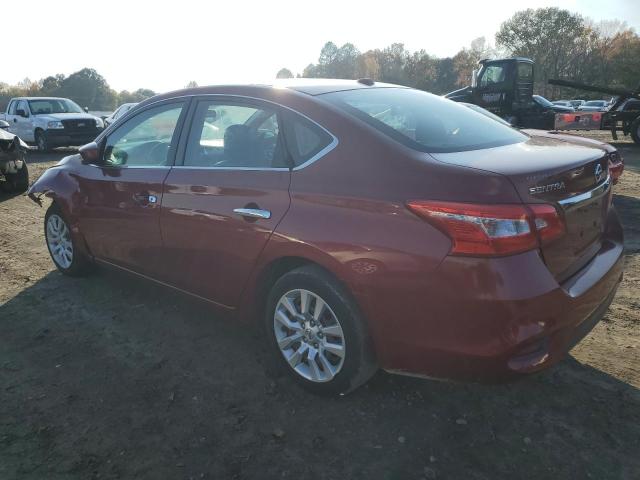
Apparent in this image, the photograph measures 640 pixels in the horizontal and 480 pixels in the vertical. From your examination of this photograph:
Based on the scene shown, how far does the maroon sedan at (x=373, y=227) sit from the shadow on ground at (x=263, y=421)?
30 centimetres

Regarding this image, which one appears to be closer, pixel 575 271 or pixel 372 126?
pixel 575 271

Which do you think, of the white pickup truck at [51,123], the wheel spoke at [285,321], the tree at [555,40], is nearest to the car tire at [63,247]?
the wheel spoke at [285,321]

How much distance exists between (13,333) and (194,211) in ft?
5.86

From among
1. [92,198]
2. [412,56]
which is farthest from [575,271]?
[412,56]

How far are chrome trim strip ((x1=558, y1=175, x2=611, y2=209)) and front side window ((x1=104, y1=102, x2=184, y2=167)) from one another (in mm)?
2518

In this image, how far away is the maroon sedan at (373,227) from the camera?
2.23 meters

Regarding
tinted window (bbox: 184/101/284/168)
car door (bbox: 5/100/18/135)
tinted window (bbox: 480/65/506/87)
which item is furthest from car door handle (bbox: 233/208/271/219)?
car door (bbox: 5/100/18/135)

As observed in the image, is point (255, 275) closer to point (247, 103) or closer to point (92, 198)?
point (247, 103)

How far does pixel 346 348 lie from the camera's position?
267 cm

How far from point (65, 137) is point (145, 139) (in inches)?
544

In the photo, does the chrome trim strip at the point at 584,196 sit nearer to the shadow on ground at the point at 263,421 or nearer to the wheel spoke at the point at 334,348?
the shadow on ground at the point at 263,421

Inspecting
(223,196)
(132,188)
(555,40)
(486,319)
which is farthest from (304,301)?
(555,40)

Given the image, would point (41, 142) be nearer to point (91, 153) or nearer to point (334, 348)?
point (91, 153)

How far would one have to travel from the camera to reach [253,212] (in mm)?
2916
